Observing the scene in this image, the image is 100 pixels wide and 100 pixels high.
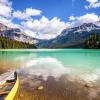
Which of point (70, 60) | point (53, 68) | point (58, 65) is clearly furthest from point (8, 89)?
point (70, 60)

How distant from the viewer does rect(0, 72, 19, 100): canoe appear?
1288 cm

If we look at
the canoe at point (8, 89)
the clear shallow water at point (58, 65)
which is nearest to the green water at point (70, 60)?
the clear shallow water at point (58, 65)

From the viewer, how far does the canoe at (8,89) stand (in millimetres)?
12884

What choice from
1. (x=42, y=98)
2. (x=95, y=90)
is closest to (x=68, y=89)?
(x=95, y=90)

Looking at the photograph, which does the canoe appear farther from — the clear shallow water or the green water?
the green water

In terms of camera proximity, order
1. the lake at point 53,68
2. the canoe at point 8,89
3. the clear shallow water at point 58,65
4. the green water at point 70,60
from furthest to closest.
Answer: the green water at point 70,60 < the clear shallow water at point 58,65 < the lake at point 53,68 < the canoe at point 8,89

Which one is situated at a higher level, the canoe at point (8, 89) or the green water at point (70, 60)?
the canoe at point (8, 89)

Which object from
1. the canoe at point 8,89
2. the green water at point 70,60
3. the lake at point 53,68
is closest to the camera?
the canoe at point 8,89

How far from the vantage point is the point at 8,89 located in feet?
48.3

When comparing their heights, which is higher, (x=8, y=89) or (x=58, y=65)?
(x=8, y=89)

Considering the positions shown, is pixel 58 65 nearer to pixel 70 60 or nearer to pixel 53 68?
pixel 53 68

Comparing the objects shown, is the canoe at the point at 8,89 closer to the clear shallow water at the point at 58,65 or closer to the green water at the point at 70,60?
the clear shallow water at the point at 58,65

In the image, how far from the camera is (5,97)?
40.7ft

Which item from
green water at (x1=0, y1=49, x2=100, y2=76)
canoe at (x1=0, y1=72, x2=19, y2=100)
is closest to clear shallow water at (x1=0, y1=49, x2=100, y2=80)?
green water at (x1=0, y1=49, x2=100, y2=76)
